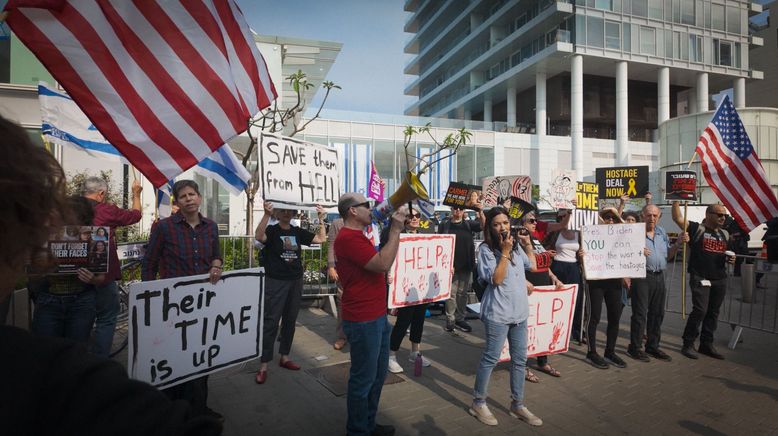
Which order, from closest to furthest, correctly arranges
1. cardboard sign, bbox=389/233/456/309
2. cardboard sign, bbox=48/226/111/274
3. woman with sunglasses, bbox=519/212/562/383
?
cardboard sign, bbox=48/226/111/274 < woman with sunglasses, bbox=519/212/562/383 < cardboard sign, bbox=389/233/456/309

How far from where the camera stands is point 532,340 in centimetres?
494

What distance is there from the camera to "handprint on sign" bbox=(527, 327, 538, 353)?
492 cm

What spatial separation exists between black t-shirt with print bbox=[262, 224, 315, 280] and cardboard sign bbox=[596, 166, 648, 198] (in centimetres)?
1055

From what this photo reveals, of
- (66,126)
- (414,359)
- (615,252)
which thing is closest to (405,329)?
(414,359)

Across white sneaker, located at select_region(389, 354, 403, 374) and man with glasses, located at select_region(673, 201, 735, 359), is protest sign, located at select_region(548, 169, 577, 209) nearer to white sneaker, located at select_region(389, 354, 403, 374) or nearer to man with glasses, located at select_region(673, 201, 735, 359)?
man with glasses, located at select_region(673, 201, 735, 359)

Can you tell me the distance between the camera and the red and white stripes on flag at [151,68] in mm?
2377

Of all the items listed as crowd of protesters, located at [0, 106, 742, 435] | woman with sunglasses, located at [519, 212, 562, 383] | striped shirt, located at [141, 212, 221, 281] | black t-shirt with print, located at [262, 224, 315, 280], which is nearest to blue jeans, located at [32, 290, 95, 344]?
crowd of protesters, located at [0, 106, 742, 435]

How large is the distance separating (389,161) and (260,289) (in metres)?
32.3

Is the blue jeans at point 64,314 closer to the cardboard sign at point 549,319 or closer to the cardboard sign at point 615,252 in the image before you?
the cardboard sign at point 549,319

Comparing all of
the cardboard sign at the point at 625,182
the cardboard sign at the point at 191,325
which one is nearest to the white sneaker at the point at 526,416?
the cardboard sign at the point at 191,325

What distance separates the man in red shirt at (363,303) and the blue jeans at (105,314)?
2315 millimetres

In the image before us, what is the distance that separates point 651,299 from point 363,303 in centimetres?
473

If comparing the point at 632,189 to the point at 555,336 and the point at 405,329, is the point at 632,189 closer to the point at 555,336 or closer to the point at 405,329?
the point at 555,336

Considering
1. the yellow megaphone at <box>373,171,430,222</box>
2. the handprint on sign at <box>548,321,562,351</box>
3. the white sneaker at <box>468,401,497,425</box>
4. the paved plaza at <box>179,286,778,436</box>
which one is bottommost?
the paved plaza at <box>179,286,778,436</box>
